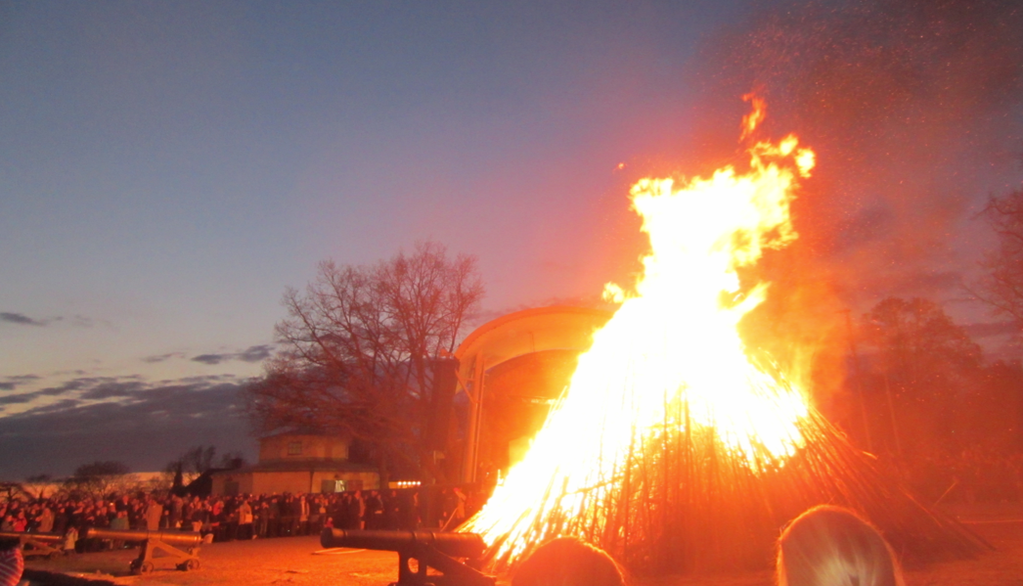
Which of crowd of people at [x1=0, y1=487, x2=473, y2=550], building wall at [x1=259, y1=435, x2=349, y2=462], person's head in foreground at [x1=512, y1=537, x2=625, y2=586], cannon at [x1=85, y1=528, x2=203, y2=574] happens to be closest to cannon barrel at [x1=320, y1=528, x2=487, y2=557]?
person's head in foreground at [x1=512, y1=537, x2=625, y2=586]

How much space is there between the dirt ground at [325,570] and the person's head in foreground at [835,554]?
5737mm

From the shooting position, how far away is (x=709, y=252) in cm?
1084

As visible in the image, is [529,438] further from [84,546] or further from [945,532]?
[945,532]

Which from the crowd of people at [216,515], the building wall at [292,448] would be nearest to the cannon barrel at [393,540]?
the crowd of people at [216,515]

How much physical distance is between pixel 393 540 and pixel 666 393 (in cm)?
575

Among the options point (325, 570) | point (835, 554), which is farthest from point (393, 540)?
point (325, 570)

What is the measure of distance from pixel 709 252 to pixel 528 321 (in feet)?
Result: 16.9

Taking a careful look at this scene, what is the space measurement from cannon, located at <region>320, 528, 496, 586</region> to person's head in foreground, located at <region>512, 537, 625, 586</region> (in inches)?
77.9

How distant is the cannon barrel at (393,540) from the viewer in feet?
13.0

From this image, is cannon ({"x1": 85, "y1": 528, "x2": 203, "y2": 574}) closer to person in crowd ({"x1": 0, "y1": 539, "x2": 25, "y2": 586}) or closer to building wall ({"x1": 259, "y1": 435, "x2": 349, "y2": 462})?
person in crowd ({"x1": 0, "y1": 539, "x2": 25, "y2": 586})

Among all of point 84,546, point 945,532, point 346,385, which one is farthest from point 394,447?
point 945,532

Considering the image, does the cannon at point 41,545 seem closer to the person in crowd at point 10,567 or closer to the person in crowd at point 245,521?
the person in crowd at point 245,521

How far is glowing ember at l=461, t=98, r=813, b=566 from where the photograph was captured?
814cm

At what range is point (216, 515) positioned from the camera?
2272 centimetres
